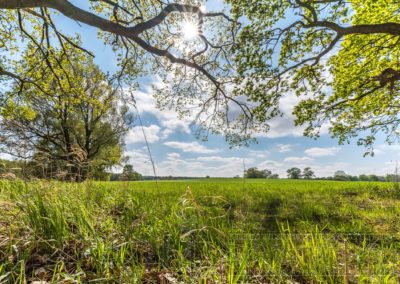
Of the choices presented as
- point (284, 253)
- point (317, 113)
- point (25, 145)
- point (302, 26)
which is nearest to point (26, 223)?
point (25, 145)

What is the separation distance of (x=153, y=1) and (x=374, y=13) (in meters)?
10.2

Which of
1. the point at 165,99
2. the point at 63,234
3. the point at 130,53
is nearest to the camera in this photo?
the point at 63,234

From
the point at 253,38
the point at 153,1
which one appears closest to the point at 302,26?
the point at 253,38

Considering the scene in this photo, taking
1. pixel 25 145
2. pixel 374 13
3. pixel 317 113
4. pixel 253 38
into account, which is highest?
pixel 374 13

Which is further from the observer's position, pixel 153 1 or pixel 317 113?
pixel 317 113

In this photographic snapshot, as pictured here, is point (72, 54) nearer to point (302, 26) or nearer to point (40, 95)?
point (40, 95)

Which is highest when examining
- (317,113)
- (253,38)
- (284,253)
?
(253,38)

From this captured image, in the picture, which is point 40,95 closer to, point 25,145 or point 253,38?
point 25,145

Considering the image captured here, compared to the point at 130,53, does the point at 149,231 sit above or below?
below

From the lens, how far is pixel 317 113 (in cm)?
1193

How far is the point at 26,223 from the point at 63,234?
0.52m

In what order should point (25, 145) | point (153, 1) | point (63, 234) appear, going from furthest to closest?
point (153, 1), point (25, 145), point (63, 234)

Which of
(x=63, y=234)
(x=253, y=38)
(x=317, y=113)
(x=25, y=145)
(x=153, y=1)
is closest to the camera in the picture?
(x=63, y=234)

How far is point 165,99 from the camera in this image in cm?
1109
